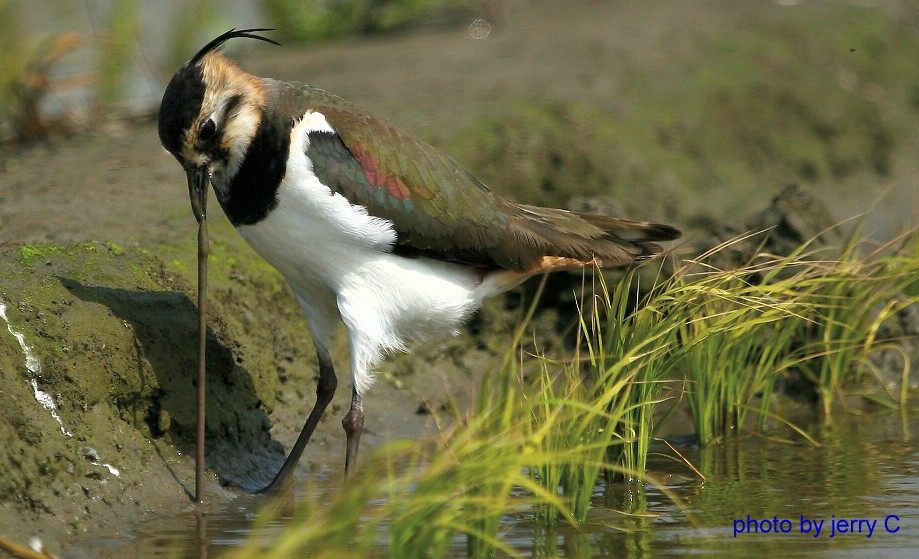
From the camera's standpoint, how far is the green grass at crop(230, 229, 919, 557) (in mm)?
3947

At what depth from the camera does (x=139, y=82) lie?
12641 mm

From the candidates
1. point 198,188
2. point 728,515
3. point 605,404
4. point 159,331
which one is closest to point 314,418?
point 159,331

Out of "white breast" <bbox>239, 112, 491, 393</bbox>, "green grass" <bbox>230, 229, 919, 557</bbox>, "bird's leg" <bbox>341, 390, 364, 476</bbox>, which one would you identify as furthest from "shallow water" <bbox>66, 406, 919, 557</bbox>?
"white breast" <bbox>239, 112, 491, 393</bbox>

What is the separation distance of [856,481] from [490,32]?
7.50 metres

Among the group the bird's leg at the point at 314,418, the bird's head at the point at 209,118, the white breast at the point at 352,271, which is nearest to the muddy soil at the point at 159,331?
the bird's leg at the point at 314,418

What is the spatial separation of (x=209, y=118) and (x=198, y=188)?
343 millimetres

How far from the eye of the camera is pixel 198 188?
5.50 metres

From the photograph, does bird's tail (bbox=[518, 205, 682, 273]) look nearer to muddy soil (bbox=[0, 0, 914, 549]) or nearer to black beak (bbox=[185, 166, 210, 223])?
muddy soil (bbox=[0, 0, 914, 549])

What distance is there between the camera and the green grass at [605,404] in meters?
3.95

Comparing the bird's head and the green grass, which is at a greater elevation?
the bird's head

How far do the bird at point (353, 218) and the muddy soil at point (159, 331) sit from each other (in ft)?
1.62

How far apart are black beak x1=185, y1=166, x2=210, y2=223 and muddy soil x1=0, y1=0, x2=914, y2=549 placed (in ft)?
2.30

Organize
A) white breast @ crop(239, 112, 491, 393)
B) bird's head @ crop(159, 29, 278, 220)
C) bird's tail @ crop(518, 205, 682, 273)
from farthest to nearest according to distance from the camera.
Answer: bird's tail @ crop(518, 205, 682, 273), white breast @ crop(239, 112, 491, 393), bird's head @ crop(159, 29, 278, 220)

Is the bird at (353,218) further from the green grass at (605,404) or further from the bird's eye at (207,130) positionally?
the green grass at (605,404)
